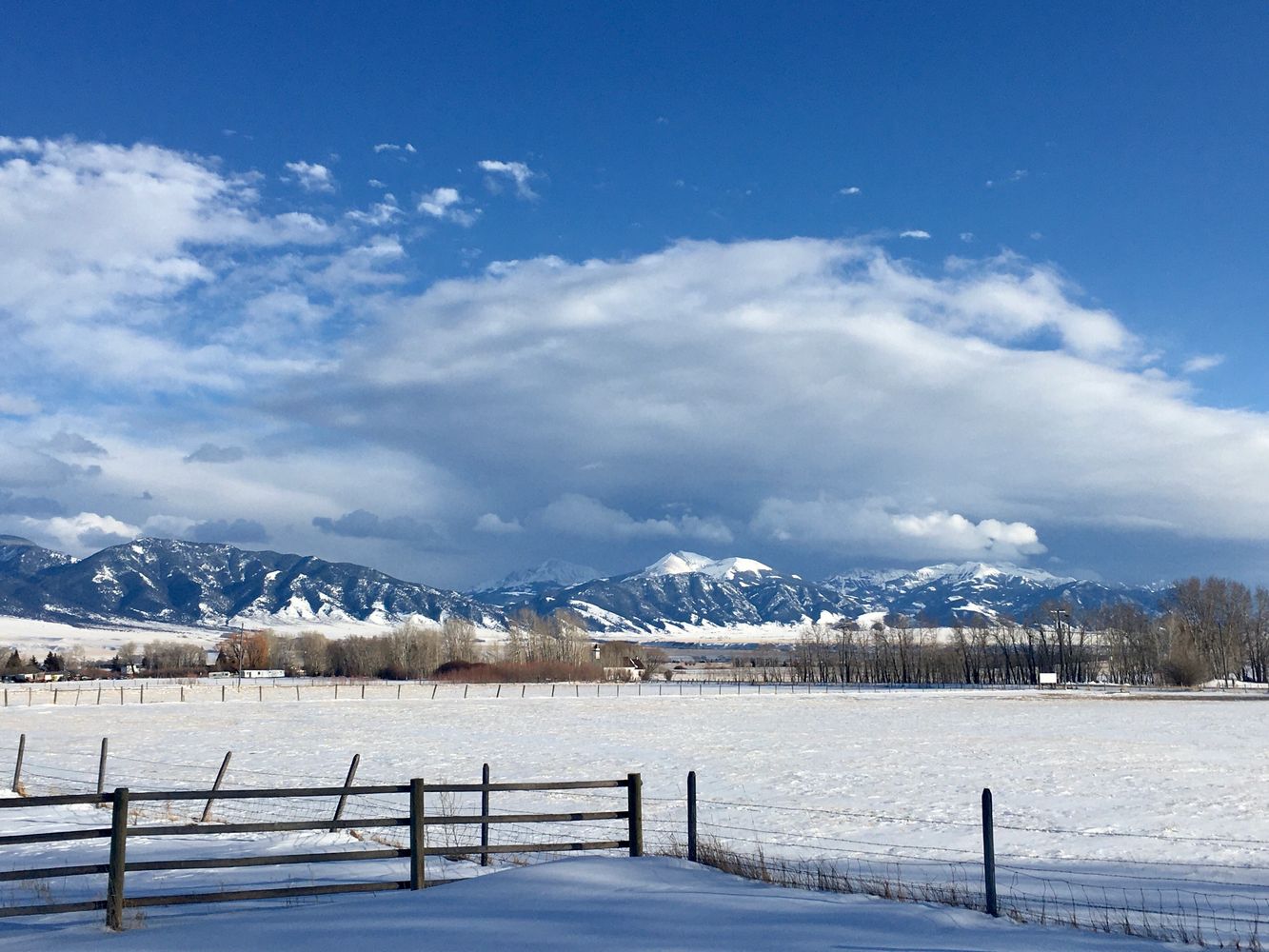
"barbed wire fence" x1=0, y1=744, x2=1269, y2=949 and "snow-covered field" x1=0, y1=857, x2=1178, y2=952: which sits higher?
"snow-covered field" x1=0, y1=857, x2=1178, y2=952

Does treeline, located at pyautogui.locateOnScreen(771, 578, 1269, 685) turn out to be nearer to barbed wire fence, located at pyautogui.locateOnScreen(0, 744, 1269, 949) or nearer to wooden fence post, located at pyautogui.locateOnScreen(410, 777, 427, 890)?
barbed wire fence, located at pyautogui.locateOnScreen(0, 744, 1269, 949)

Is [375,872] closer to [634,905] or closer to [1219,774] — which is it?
[634,905]

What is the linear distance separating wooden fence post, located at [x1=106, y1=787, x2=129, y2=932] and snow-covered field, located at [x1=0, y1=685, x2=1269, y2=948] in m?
1.08

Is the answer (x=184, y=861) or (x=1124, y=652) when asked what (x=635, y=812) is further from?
(x=1124, y=652)

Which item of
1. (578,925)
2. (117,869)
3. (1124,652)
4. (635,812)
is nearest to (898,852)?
(635,812)

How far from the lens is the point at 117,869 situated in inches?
506

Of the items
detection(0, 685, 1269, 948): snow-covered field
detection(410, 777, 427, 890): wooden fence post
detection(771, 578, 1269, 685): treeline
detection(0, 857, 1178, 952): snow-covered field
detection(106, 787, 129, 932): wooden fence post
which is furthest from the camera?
detection(771, 578, 1269, 685): treeline

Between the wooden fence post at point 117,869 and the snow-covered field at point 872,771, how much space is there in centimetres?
108

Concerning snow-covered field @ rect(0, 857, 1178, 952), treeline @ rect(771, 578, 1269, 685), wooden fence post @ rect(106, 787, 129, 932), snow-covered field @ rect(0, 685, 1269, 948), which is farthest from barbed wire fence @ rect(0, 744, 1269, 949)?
treeline @ rect(771, 578, 1269, 685)

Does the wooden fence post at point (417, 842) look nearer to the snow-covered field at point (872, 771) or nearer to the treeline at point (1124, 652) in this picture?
the snow-covered field at point (872, 771)

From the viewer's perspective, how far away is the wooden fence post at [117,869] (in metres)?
12.8

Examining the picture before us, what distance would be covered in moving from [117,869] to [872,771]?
86.0ft

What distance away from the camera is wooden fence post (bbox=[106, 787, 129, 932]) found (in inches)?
505

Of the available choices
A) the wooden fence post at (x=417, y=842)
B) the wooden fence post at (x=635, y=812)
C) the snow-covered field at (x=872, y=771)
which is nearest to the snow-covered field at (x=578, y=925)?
the wooden fence post at (x=417, y=842)
